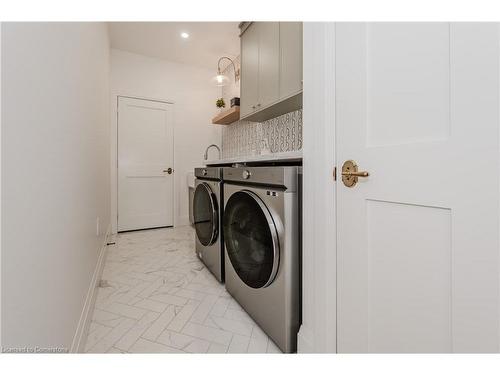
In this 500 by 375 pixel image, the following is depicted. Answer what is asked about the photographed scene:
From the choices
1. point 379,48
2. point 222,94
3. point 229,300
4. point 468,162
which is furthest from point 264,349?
point 222,94

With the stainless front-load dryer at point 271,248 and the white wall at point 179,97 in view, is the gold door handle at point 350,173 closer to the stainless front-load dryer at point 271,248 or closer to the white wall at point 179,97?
the stainless front-load dryer at point 271,248

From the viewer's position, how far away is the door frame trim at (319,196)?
0.95 metres

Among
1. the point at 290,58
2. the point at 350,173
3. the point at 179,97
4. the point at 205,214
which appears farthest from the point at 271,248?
the point at 179,97

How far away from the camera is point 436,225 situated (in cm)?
66

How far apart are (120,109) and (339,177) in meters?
3.54

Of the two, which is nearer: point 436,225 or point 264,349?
point 436,225

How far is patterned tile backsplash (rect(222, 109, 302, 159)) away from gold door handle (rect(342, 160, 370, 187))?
5.37 feet

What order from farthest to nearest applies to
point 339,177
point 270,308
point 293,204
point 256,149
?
1. point 256,149
2. point 270,308
3. point 293,204
4. point 339,177

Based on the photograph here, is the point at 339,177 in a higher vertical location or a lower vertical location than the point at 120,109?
lower

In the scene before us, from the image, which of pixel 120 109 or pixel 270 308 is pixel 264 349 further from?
pixel 120 109

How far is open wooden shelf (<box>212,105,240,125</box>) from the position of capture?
128 inches

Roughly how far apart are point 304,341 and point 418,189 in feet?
2.61

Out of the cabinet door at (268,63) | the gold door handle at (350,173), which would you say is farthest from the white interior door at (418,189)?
the cabinet door at (268,63)

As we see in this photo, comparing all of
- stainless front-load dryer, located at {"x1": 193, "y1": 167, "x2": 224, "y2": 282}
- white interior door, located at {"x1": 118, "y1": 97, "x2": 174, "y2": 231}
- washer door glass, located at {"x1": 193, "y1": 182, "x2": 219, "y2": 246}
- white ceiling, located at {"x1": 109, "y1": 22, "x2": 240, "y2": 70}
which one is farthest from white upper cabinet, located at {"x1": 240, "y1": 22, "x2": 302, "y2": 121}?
white interior door, located at {"x1": 118, "y1": 97, "x2": 174, "y2": 231}
